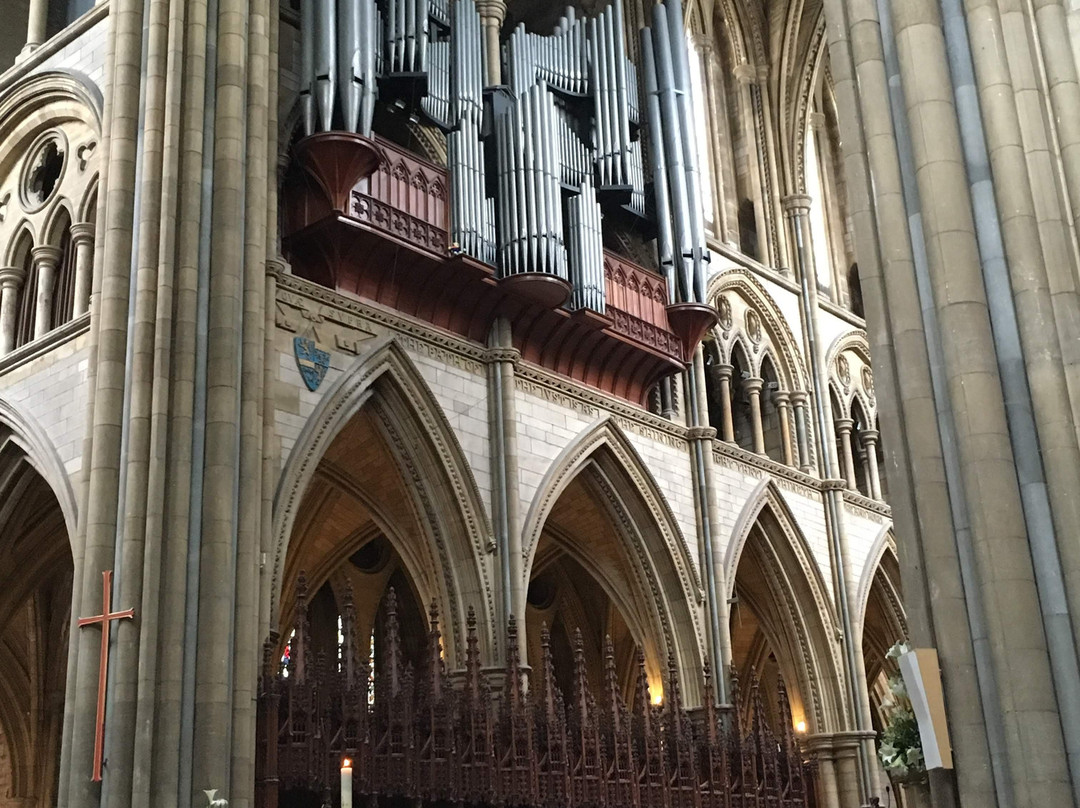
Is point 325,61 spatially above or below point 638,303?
above

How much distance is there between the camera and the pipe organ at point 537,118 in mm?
16062

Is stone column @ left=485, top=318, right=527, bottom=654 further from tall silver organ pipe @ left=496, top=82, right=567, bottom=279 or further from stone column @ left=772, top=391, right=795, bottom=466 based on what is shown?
stone column @ left=772, top=391, right=795, bottom=466

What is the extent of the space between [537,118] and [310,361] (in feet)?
15.3

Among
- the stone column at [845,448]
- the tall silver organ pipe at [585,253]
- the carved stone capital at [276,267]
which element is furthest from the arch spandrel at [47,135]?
the stone column at [845,448]

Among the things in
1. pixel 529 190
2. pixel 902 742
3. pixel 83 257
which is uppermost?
pixel 529 190

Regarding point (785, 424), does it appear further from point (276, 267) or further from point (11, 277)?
point (11, 277)

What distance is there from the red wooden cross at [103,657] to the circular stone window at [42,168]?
579 centimetres

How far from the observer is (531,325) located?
1773 centimetres

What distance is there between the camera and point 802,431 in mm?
22422

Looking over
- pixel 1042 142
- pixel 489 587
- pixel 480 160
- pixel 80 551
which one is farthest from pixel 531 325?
pixel 1042 142

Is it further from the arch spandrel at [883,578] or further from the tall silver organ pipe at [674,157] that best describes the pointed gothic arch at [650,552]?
the arch spandrel at [883,578]

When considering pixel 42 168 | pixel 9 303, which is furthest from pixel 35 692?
pixel 42 168

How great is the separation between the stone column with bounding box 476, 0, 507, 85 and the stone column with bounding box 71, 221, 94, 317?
18.9 feet

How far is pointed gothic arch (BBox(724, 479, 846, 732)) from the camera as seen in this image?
21047mm
